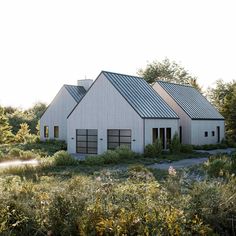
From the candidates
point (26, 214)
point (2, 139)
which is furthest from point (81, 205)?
point (2, 139)

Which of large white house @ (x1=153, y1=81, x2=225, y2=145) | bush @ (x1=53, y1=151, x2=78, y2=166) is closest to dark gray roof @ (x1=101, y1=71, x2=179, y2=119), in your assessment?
large white house @ (x1=153, y1=81, x2=225, y2=145)

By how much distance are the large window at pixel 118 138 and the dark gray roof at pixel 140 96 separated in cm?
179

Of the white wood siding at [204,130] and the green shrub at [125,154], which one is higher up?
the white wood siding at [204,130]

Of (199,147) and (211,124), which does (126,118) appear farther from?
(211,124)

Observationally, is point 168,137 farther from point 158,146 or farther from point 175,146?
point 158,146

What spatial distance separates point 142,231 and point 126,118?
19.4m

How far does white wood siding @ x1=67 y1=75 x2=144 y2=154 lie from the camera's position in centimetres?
2502

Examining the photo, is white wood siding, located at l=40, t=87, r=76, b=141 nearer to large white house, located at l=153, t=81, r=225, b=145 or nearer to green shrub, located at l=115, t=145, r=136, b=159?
large white house, located at l=153, t=81, r=225, b=145

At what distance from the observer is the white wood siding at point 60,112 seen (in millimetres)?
37000

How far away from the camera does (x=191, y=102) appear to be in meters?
34.1

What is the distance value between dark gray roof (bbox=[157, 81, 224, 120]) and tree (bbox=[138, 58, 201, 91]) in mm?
29928

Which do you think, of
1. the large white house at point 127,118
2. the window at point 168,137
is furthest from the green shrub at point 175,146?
the large white house at point 127,118

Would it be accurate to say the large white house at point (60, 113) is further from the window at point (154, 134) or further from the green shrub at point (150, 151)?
the green shrub at point (150, 151)

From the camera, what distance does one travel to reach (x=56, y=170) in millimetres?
17219
